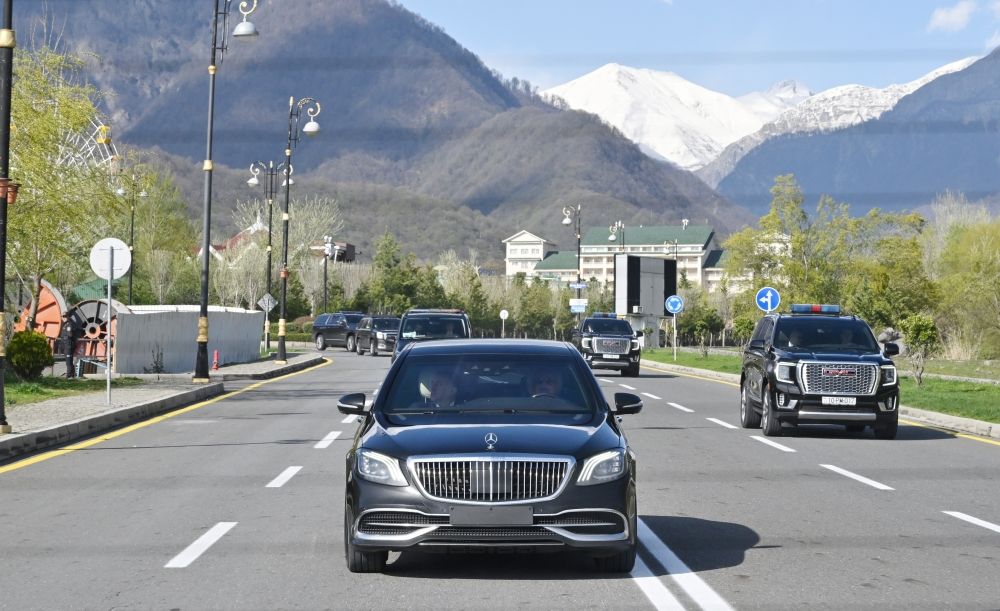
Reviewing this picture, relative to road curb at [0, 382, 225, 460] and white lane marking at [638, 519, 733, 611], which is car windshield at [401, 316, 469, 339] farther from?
white lane marking at [638, 519, 733, 611]

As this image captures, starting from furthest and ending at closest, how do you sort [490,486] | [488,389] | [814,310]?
[814,310] < [488,389] < [490,486]

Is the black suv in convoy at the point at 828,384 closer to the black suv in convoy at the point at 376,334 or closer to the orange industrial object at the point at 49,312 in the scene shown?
the orange industrial object at the point at 49,312

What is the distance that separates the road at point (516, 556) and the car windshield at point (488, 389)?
963 mm

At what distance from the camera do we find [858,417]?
18094 millimetres

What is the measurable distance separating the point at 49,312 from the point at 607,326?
1669cm

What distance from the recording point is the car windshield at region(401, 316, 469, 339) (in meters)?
28.3

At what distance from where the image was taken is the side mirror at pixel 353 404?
9.10m

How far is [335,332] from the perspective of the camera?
69562mm

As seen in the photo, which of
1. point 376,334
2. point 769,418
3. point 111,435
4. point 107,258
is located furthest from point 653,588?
point 376,334

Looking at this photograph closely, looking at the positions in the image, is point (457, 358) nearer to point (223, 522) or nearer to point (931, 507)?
point (223, 522)

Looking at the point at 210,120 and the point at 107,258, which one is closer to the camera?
the point at 107,258

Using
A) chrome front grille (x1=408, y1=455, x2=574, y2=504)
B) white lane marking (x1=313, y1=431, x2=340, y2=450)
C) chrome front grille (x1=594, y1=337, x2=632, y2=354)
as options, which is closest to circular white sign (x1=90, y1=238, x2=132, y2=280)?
white lane marking (x1=313, y1=431, x2=340, y2=450)

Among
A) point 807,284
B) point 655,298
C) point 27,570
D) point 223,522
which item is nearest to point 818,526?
point 223,522

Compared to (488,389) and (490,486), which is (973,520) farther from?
(490,486)
